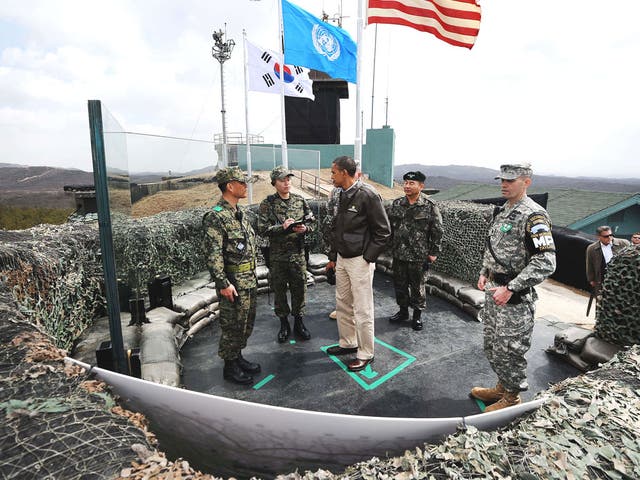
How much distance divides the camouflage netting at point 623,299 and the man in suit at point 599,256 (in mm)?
3143

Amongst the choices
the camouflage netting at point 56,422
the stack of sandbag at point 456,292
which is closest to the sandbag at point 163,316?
the camouflage netting at point 56,422

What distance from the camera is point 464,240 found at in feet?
18.1

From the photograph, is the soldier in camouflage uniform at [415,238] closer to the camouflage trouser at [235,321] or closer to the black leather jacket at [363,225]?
the black leather jacket at [363,225]

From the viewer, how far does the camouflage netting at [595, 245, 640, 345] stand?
287cm

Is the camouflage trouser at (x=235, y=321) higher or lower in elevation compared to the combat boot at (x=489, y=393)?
→ higher

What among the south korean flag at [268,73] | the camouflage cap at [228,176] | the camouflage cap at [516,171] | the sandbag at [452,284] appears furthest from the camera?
the south korean flag at [268,73]

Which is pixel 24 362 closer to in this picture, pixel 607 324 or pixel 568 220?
pixel 607 324

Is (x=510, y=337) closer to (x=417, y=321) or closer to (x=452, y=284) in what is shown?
(x=417, y=321)

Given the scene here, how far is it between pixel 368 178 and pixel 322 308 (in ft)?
76.3

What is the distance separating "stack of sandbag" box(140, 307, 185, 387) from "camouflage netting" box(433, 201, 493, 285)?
4360 millimetres

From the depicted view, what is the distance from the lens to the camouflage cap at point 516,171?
268 cm

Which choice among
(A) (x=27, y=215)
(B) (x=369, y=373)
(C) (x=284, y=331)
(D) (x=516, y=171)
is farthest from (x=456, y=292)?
(A) (x=27, y=215)

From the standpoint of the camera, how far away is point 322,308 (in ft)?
18.1

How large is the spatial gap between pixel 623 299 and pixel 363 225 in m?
2.36
